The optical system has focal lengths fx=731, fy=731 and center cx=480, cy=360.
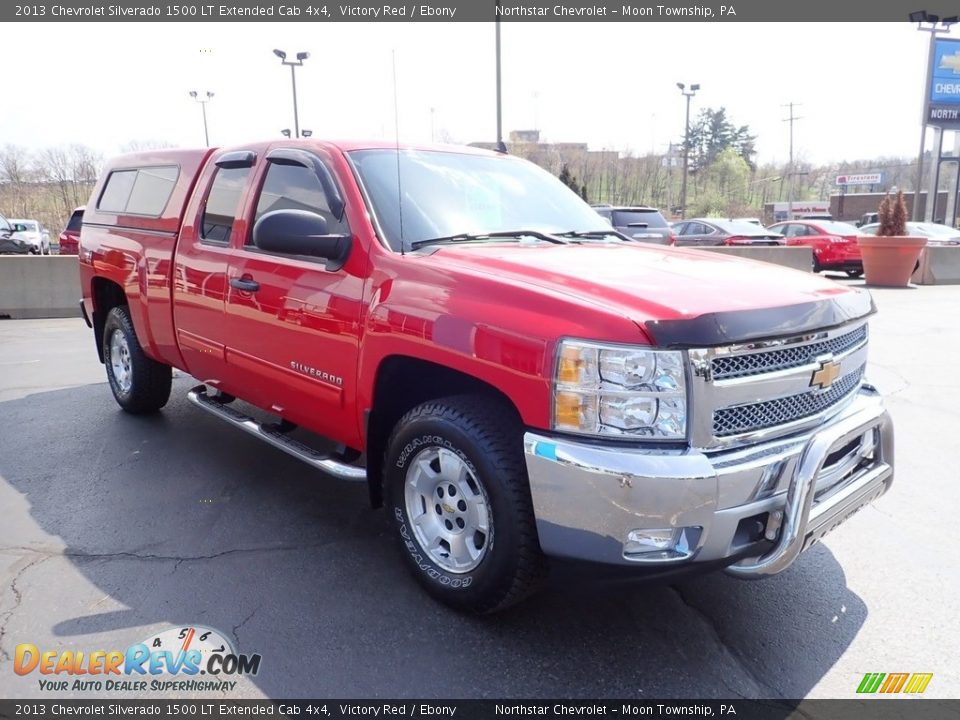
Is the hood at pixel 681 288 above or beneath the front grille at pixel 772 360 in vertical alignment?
above

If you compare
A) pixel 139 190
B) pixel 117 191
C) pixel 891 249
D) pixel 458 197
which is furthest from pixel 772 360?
pixel 891 249

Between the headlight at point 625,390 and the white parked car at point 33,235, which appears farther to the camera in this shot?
the white parked car at point 33,235

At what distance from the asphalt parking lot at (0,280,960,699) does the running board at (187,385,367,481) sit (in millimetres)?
412

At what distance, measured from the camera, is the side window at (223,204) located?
170 inches

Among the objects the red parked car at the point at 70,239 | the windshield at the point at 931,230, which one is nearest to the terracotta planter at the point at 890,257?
the windshield at the point at 931,230

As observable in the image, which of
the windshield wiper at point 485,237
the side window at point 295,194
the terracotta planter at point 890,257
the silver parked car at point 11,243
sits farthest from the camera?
the silver parked car at point 11,243

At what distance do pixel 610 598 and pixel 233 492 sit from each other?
235 centimetres

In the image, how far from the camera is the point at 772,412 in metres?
2.66

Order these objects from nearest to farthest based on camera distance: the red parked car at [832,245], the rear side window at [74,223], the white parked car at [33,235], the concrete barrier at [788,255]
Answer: the rear side window at [74,223] → the concrete barrier at [788,255] → the red parked car at [832,245] → the white parked car at [33,235]

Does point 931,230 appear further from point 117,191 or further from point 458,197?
point 117,191

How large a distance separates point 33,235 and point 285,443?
28632 mm

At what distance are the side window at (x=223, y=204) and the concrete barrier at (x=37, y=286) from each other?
31.7 ft

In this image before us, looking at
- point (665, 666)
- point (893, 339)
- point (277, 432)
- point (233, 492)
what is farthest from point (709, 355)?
point (893, 339)

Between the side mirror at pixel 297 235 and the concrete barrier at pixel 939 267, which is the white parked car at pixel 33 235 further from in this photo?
the concrete barrier at pixel 939 267
